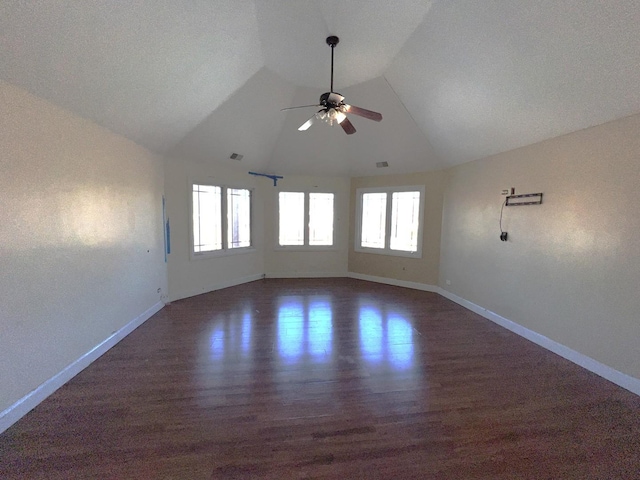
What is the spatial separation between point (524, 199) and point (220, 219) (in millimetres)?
4970

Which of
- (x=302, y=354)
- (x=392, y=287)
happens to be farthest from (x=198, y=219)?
(x=392, y=287)

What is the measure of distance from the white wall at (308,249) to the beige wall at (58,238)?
10.1ft

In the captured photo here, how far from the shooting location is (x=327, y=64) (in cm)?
377

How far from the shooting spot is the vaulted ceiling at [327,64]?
211 centimetres

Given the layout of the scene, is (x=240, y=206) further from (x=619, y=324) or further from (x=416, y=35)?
(x=619, y=324)

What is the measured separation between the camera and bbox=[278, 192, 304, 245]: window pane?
6.63 meters

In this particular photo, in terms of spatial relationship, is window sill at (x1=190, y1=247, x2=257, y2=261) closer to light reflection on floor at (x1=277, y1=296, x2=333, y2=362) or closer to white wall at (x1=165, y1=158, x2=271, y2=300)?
white wall at (x1=165, y1=158, x2=271, y2=300)

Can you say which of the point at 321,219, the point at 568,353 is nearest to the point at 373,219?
the point at 321,219

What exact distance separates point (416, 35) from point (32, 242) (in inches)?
159

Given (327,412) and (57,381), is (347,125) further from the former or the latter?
(57,381)

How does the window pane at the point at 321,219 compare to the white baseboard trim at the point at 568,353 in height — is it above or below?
above

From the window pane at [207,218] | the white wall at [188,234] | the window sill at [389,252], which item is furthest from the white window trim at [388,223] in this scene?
the window pane at [207,218]

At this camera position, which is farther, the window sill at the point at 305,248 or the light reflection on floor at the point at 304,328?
the window sill at the point at 305,248

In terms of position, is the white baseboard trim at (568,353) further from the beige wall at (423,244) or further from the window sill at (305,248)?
the window sill at (305,248)
